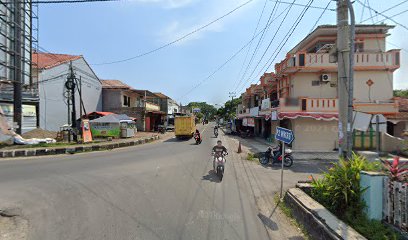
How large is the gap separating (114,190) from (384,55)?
21.3m

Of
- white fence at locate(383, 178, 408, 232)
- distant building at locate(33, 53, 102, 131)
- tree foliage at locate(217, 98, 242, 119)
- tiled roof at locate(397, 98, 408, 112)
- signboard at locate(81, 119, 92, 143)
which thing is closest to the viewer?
white fence at locate(383, 178, 408, 232)

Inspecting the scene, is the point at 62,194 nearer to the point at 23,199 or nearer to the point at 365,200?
the point at 23,199

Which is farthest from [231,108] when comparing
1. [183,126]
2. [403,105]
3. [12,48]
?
[12,48]

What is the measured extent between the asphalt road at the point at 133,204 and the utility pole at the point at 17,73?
1013cm

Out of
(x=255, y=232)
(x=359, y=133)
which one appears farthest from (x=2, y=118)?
(x=359, y=133)

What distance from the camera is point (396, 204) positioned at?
5.13 m

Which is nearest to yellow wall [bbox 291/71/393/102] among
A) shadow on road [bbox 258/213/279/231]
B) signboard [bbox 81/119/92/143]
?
shadow on road [bbox 258/213/279/231]

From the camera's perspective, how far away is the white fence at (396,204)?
491 cm

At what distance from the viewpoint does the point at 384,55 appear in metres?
20.8

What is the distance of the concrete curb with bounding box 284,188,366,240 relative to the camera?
4.73m

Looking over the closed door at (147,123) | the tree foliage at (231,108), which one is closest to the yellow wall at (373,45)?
the closed door at (147,123)

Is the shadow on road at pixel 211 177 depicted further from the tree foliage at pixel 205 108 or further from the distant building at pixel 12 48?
the tree foliage at pixel 205 108

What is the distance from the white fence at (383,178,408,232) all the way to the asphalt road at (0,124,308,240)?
1.76 metres

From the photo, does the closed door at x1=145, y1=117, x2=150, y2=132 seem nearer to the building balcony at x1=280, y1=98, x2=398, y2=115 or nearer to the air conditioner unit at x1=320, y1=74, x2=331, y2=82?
the building balcony at x1=280, y1=98, x2=398, y2=115
